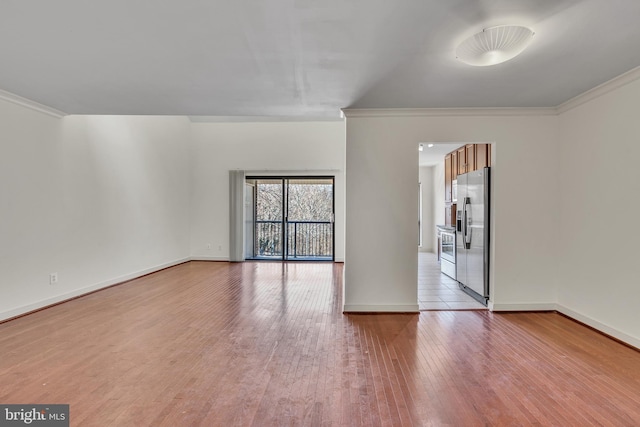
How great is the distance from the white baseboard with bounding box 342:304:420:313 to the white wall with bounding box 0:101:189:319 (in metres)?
3.81

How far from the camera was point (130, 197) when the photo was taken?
535cm

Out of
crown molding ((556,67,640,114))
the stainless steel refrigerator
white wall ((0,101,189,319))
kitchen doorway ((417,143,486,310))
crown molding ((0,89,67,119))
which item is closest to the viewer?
crown molding ((556,67,640,114))

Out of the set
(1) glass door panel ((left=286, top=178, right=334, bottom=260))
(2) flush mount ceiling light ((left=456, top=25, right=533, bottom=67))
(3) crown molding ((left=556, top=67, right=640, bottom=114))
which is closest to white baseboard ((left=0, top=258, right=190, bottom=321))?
(1) glass door panel ((left=286, top=178, right=334, bottom=260))

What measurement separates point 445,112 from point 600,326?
9.21 ft

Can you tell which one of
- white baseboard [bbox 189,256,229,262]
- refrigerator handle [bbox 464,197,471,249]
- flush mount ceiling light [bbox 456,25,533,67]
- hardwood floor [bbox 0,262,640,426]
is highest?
flush mount ceiling light [bbox 456,25,533,67]

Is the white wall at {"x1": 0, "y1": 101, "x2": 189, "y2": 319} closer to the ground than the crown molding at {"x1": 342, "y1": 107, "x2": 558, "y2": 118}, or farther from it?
closer to the ground

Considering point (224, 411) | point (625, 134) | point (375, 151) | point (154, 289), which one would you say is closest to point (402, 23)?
point (375, 151)

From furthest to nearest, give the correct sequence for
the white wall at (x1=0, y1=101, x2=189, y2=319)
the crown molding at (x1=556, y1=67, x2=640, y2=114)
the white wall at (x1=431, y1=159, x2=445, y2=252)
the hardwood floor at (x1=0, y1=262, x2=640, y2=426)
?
the white wall at (x1=431, y1=159, x2=445, y2=252)
the white wall at (x1=0, y1=101, x2=189, y2=319)
the crown molding at (x1=556, y1=67, x2=640, y2=114)
the hardwood floor at (x1=0, y1=262, x2=640, y2=426)

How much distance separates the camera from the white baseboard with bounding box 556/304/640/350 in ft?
9.04

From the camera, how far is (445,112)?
3.69 metres

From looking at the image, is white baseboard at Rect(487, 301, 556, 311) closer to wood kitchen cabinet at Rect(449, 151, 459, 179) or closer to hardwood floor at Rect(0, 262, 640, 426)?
hardwood floor at Rect(0, 262, 640, 426)

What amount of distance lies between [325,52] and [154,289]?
4289mm

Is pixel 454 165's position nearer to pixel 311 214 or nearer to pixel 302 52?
pixel 311 214

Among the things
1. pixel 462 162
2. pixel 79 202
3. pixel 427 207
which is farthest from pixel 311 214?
pixel 79 202
